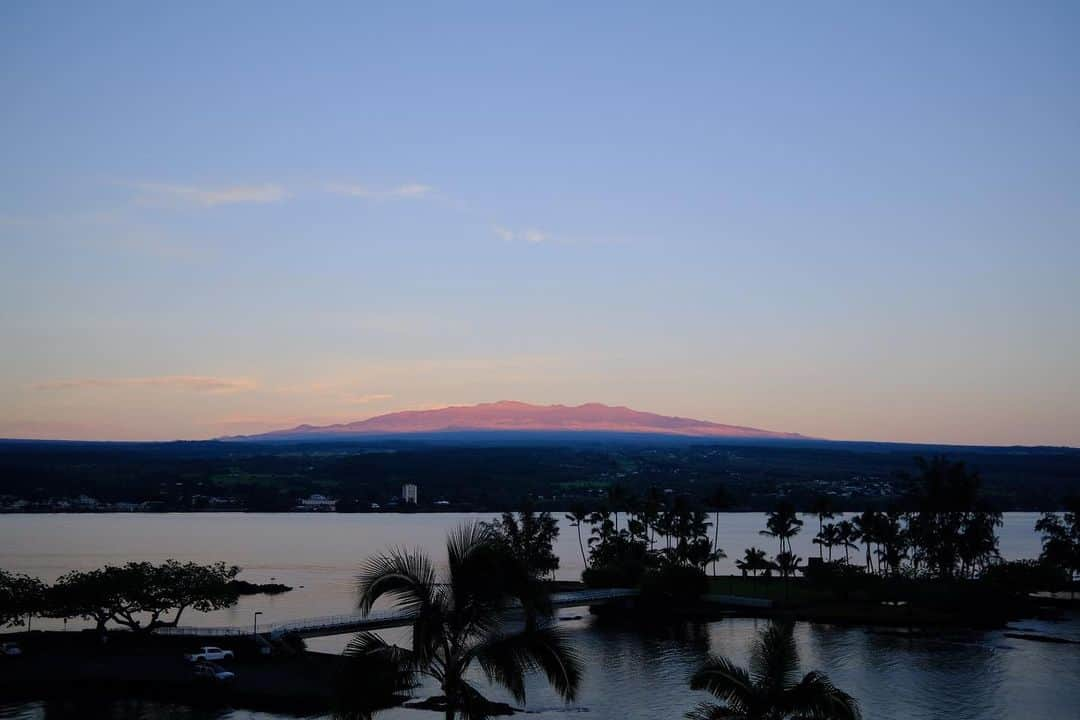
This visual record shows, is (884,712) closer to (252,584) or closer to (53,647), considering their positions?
(53,647)

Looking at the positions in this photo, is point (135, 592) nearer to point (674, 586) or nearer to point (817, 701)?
point (674, 586)

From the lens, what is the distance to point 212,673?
142ft

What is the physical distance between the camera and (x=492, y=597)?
13.1m

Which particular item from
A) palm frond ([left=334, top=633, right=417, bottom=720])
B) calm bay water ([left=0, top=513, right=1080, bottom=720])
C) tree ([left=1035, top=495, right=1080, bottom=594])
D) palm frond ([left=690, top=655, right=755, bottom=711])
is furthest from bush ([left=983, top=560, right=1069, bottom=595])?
palm frond ([left=334, top=633, right=417, bottom=720])

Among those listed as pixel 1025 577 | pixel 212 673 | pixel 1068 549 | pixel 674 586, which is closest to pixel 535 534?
pixel 674 586

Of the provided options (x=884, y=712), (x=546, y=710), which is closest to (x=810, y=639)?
(x=884, y=712)

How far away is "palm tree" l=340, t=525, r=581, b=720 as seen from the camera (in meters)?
12.9

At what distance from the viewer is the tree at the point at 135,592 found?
50.2 m

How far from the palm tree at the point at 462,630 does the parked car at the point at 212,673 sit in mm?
32725

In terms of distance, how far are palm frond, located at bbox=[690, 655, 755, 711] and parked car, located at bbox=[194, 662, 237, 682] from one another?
32.5 metres

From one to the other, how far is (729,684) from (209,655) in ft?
119

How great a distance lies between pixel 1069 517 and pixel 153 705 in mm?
73924

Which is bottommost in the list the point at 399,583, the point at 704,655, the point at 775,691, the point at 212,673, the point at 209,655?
the point at 704,655

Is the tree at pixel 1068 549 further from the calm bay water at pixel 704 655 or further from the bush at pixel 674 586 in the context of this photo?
the bush at pixel 674 586
